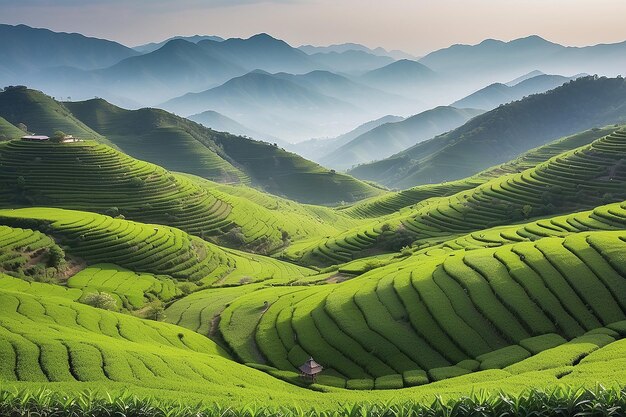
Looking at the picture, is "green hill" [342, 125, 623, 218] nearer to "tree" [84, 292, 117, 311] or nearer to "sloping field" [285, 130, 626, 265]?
"sloping field" [285, 130, 626, 265]

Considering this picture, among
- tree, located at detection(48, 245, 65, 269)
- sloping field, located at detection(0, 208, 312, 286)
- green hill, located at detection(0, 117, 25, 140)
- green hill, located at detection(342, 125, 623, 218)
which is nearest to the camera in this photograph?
tree, located at detection(48, 245, 65, 269)

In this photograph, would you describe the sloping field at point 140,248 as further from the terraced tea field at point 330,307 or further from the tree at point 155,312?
the tree at point 155,312

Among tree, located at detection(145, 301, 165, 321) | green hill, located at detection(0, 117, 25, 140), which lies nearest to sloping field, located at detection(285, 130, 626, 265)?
tree, located at detection(145, 301, 165, 321)

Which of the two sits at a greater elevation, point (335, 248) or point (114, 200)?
point (114, 200)

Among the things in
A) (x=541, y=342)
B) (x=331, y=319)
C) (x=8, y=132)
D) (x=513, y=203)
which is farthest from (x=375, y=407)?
(x=8, y=132)

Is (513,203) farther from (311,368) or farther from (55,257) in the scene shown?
(55,257)

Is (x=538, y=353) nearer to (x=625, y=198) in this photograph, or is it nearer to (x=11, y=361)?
(x=11, y=361)

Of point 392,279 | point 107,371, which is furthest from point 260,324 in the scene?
point 107,371

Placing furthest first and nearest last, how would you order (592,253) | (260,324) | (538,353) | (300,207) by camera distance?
(300,207), (260,324), (592,253), (538,353)
